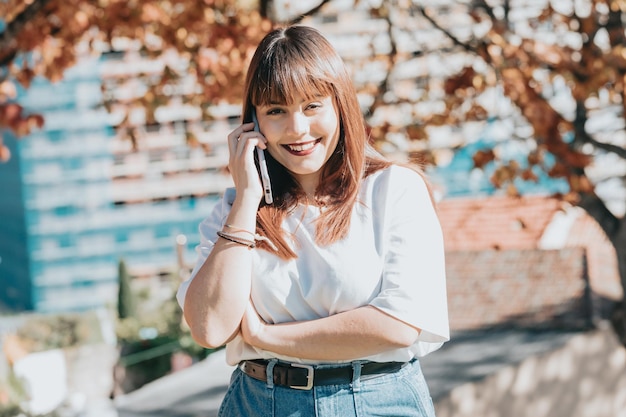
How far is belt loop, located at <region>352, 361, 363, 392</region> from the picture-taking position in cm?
162

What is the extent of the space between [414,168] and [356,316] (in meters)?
0.34

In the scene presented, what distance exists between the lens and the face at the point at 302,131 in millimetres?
1681

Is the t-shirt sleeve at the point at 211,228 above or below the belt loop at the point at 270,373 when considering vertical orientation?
above

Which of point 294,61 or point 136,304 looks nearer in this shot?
point 294,61

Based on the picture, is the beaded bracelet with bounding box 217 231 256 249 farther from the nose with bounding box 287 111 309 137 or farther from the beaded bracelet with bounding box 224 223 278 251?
the nose with bounding box 287 111 309 137

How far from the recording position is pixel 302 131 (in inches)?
66.0

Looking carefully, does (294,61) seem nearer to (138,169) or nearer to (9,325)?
(9,325)

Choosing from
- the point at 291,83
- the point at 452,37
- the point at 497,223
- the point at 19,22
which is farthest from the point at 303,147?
the point at 497,223

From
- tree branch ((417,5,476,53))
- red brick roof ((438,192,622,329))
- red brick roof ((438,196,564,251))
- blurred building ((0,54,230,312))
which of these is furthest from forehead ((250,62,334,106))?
blurred building ((0,54,230,312))

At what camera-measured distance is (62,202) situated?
20438 millimetres

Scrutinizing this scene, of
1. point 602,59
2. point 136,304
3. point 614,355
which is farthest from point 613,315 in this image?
point 136,304

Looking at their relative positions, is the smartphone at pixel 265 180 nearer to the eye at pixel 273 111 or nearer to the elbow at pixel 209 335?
the eye at pixel 273 111

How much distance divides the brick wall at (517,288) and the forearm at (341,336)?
33.7ft

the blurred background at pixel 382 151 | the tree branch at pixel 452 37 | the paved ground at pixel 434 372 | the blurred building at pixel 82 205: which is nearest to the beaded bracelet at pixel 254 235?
the blurred background at pixel 382 151
